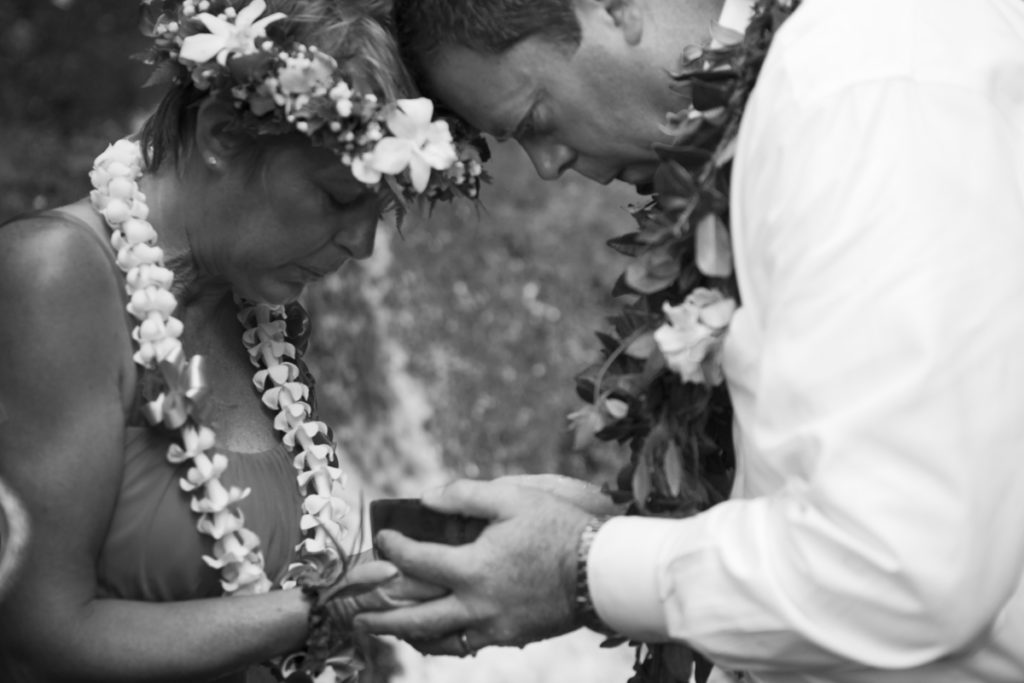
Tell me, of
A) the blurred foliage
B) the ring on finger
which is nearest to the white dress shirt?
the ring on finger

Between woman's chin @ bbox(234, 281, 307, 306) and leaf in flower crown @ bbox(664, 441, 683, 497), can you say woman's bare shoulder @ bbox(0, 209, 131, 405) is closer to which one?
woman's chin @ bbox(234, 281, 307, 306)

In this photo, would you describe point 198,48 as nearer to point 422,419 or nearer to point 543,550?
point 543,550

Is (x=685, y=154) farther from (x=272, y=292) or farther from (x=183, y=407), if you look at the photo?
(x=183, y=407)

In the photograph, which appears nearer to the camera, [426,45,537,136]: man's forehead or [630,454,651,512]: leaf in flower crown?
[630,454,651,512]: leaf in flower crown

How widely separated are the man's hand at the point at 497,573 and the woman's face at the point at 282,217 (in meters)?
0.62

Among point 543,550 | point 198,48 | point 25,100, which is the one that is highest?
point 198,48

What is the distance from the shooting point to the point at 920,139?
2133 mm

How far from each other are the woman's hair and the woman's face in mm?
71

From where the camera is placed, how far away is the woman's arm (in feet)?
8.43

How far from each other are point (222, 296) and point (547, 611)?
3.41 ft

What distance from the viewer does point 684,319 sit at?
8.44ft

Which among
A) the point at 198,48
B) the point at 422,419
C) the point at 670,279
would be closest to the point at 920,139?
the point at 670,279

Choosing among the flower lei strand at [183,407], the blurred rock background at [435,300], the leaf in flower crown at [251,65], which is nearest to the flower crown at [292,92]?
the leaf in flower crown at [251,65]

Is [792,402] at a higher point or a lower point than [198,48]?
lower
